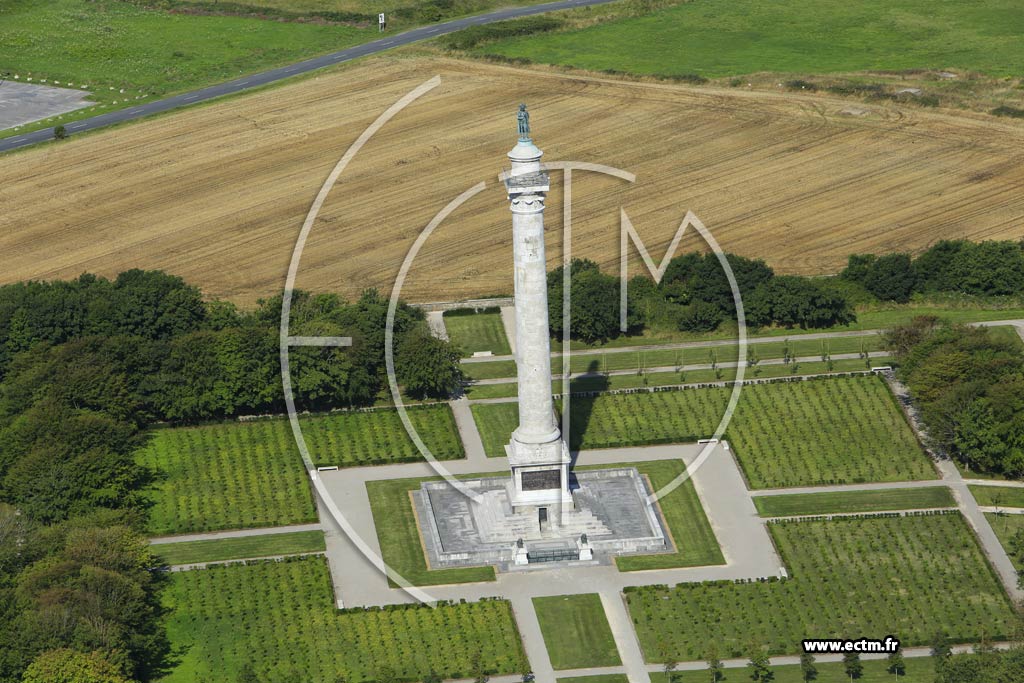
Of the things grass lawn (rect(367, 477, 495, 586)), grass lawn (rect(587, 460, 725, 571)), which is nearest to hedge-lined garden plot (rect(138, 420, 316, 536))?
grass lawn (rect(367, 477, 495, 586))

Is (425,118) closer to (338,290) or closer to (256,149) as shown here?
(256,149)

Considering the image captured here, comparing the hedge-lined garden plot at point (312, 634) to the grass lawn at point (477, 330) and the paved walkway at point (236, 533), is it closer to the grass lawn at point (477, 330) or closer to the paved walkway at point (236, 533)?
the paved walkway at point (236, 533)

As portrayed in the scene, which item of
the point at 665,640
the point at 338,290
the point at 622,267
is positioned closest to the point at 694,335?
the point at 622,267

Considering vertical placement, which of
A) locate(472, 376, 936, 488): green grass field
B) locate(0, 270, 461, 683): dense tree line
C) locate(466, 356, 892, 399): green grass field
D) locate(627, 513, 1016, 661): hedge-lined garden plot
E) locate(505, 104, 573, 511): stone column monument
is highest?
locate(505, 104, 573, 511): stone column monument

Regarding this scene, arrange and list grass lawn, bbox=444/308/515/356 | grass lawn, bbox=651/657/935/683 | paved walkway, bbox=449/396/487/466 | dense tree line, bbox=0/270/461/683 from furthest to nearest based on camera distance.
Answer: grass lawn, bbox=444/308/515/356
paved walkway, bbox=449/396/487/466
dense tree line, bbox=0/270/461/683
grass lawn, bbox=651/657/935/683

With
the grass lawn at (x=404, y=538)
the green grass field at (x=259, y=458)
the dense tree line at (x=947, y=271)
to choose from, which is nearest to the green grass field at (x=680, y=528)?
the grass lawn at (x=404, y=538)

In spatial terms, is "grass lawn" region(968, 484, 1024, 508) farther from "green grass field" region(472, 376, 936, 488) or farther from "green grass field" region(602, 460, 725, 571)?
"green grass field" region(602, 460, 725, 571)

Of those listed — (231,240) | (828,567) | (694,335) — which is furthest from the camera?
(231,240)
